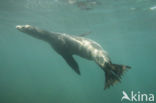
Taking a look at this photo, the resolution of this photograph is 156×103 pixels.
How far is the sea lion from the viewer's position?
5.46m

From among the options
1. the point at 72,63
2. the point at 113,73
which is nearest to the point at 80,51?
the point at 72,63

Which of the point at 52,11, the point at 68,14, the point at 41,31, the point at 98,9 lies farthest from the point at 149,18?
the point at 41,31

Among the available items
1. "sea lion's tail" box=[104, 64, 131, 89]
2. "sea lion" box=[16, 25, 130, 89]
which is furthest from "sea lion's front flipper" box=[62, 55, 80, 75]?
"sea lion's tail" box=[104, 64, 131, 89]

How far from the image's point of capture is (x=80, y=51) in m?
6.51

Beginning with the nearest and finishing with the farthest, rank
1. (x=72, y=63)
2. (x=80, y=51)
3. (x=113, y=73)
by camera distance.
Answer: (x=113, y=73) < (x=72, y=63) < (x=80, y=51)

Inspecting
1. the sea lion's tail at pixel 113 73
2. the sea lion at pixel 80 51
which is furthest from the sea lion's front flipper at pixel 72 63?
the sea lion's tail at pixel 113 73

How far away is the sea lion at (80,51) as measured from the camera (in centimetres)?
546

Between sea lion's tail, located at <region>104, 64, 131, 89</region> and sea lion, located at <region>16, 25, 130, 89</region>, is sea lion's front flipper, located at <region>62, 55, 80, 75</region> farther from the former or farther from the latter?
sea lion's tail, located at <region>104, 64, 131, 89</region>

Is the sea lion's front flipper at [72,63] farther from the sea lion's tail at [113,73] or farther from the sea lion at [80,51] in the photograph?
the sea lion's tail at [113,73]

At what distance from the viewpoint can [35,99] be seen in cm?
2341

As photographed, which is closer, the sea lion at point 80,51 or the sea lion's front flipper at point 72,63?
the sea lion at point 80,51

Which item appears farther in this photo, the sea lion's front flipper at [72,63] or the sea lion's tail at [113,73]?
the sea lion's front flipper at [72,63]

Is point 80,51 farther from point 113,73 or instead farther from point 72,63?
point 113,73

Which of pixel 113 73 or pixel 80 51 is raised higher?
pixel 80 51
